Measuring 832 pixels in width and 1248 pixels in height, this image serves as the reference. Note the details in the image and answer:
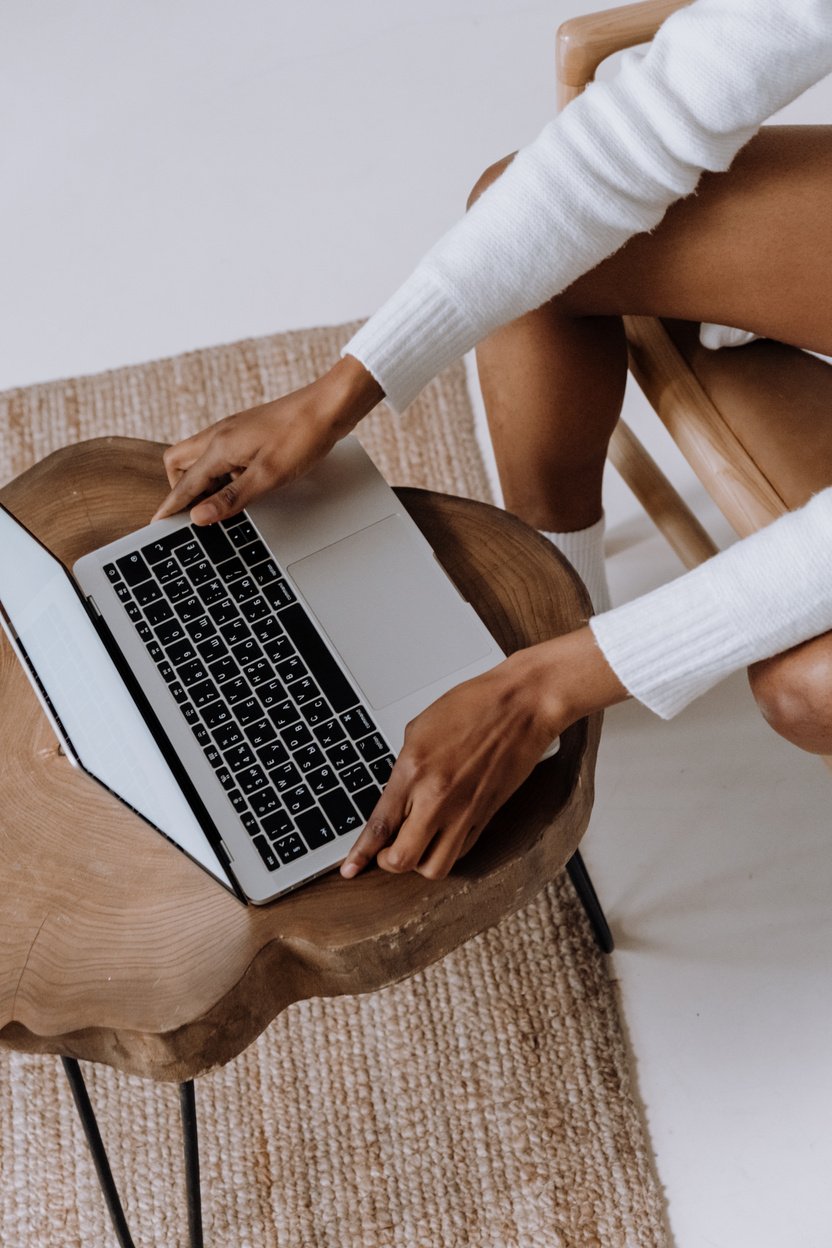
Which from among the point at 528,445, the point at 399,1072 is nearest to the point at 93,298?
the point at 528,445

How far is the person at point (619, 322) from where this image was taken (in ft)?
2.35

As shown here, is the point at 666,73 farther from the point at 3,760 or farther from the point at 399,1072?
the point at 399,1072

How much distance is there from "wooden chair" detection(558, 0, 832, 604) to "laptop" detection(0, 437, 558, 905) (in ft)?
0.77

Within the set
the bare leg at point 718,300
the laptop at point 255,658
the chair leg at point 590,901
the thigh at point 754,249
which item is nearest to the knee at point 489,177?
the bare leg at point 718,300

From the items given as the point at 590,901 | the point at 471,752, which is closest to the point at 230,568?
the point at 471,752

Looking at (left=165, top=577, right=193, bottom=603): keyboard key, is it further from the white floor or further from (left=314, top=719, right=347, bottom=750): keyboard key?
the white floor

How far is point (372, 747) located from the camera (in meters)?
0.78

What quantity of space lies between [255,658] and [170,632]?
0.21 feet

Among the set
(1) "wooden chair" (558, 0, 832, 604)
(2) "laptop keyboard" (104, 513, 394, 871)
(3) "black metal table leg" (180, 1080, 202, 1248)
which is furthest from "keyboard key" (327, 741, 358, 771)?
(1) "wooden chair" (558, 0, 832, 604)

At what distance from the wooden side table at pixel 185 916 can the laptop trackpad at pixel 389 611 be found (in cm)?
4

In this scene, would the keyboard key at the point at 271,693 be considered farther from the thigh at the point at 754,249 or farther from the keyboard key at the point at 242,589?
the thigh at the point at 754,249

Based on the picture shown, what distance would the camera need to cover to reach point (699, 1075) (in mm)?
1066

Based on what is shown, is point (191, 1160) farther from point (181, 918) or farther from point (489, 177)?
point (489, 177)

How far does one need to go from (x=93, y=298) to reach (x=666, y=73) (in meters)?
1.04
